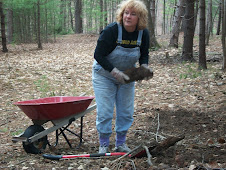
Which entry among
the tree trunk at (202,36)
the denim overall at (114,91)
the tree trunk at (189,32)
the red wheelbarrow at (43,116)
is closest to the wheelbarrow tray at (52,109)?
the red wheelbarrow at (43,116)

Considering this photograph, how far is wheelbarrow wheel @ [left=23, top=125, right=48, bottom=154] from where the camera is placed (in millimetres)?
3367

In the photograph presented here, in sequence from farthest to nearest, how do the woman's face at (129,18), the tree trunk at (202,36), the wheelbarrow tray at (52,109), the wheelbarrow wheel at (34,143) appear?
1. the tree trunk at (202,36)
2. the wheelbarrow wheel at (34,143)
3. the wheelbarrow tray at (52,109)
4. the woman's face at (129,18)

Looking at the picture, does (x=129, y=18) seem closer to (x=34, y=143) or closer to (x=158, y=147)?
(x=158, y=147)

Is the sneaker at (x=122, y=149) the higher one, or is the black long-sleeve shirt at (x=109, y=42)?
the black long-sleeve shirt at (x=109, y=42)

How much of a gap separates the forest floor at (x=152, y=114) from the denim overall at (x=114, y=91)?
47 cm

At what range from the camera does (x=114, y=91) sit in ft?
10.8

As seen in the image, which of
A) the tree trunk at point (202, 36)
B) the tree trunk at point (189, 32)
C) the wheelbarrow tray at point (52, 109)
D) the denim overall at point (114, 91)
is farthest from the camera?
the tree trunk at point (189, 32)

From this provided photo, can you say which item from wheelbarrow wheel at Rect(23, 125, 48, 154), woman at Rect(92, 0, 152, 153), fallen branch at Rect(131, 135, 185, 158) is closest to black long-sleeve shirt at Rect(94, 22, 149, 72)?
woman at Rect(92, 0, 152, 153)

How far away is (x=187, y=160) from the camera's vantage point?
9.22ft

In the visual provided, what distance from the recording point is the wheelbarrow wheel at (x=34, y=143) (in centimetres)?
337

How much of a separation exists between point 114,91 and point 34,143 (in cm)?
126

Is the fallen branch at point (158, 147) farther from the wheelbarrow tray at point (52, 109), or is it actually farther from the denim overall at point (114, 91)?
the wheelbarrow tray at point (52, 109)

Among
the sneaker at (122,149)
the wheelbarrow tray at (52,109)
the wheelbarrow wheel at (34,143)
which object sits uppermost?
the wheelbarrow tray at (52,109)

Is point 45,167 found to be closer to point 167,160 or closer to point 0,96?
point 167,160
